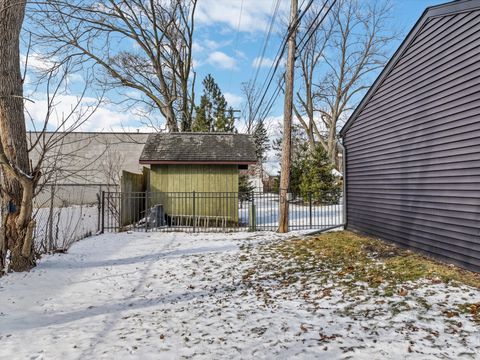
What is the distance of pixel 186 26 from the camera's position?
68.8 ft

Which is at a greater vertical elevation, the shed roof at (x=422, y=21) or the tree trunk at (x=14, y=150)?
the shed roof at (x=422, y=21)

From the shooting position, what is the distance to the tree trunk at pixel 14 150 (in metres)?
5.50

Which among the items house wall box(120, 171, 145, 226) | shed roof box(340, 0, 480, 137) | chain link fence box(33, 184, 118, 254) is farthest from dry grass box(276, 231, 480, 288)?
house wall box(120, 171, 145, 226)

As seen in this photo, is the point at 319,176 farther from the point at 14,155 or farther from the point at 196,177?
the point at 14,155

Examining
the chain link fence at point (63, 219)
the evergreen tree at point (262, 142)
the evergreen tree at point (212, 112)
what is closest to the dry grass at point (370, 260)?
the chain link fence at point (63, 219)

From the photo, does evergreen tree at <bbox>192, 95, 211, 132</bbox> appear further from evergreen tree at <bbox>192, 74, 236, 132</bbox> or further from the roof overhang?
the roof overhang

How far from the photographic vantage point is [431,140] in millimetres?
6312

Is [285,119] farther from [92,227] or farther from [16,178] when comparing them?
[92,227]

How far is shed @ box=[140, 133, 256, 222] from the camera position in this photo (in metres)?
12.4

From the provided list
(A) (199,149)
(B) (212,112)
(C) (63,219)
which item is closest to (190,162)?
(A) (199,149)

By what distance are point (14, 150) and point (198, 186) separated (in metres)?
7.53

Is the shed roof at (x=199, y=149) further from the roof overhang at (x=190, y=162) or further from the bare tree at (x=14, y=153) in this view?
the bare tree at (x=14, y=153)

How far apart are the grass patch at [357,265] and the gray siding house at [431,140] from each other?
374 mm

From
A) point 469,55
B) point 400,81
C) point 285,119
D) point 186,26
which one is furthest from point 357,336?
point 186,26
